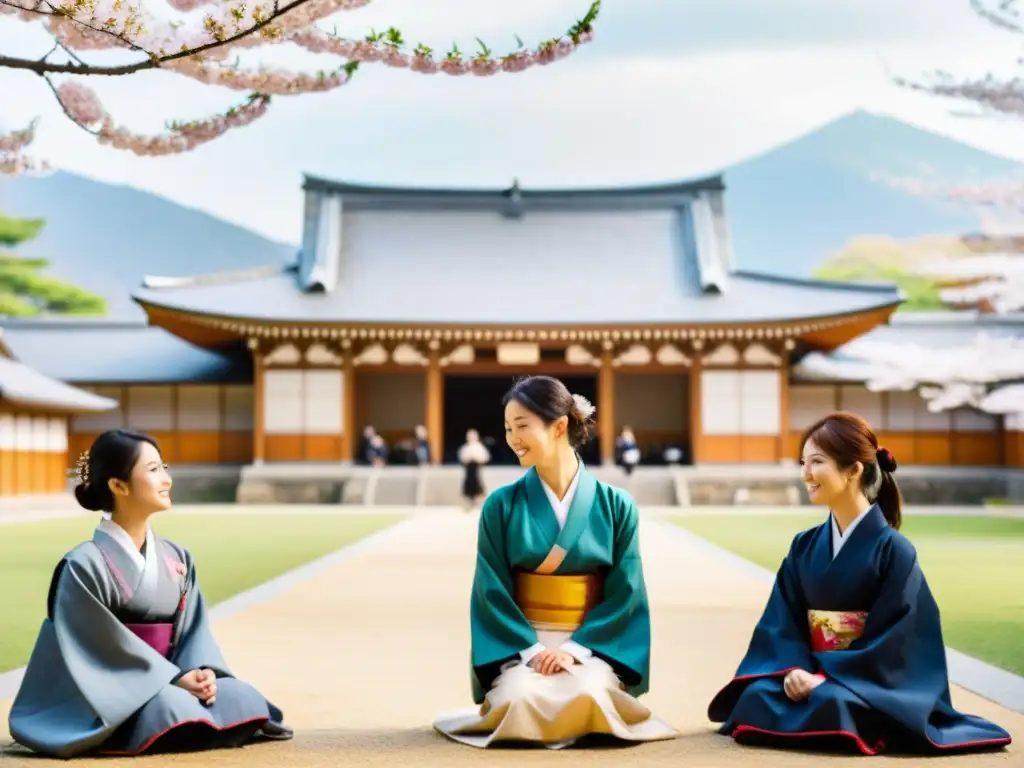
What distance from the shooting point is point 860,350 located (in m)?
24.2

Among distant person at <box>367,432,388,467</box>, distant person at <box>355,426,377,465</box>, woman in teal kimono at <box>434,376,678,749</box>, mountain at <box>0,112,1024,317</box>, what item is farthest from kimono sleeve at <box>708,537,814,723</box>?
mountain at <box>0,112,1024,317</box>

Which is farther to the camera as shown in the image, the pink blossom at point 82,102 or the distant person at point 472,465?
the distant person at point 472,465

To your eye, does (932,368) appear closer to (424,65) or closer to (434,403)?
(434,403)

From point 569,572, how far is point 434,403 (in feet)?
79.9

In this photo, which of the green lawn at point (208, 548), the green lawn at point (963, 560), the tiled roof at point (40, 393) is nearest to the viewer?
the green lawn at point (963, 560)

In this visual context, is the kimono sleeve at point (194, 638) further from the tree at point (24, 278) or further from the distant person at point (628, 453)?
the tree at point (24, 278)

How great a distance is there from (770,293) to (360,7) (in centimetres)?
2431

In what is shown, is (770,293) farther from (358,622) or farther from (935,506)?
(358,622)

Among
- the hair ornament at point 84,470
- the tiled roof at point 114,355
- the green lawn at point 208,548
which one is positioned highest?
the tiled roof at point 114,355

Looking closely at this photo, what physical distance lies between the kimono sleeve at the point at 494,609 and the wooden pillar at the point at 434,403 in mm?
23969

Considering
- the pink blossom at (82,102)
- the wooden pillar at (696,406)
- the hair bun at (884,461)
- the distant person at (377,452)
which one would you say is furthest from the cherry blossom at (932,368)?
the hair bun at (884,461)

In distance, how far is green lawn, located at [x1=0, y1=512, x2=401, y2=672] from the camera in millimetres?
9633

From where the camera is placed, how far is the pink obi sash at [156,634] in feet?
15.4

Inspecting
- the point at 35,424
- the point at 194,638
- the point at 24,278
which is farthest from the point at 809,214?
the point at 194,638
